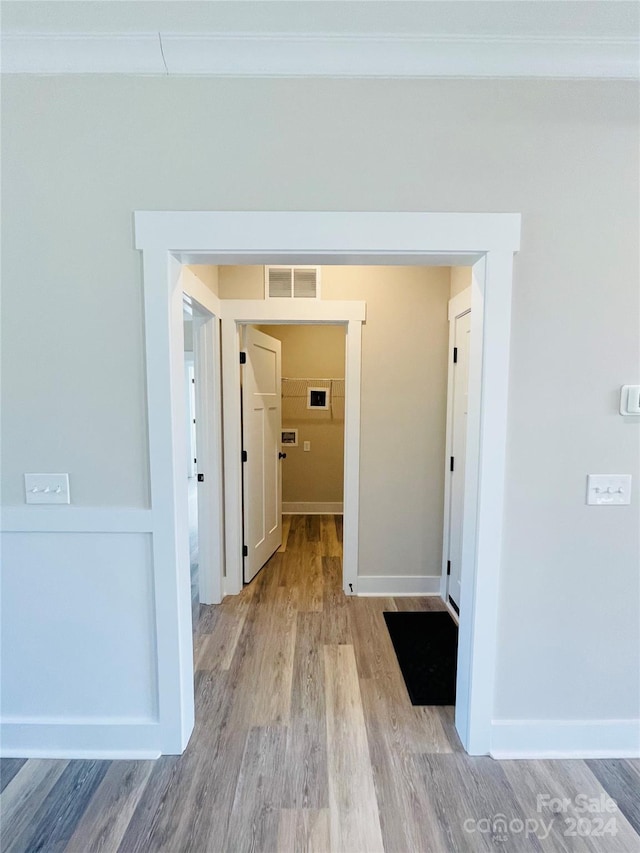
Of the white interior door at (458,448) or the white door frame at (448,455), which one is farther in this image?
the white door frame at (448,455)

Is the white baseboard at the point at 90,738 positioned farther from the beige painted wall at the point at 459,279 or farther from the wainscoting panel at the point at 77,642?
the beige painted wall at the point at 459,279

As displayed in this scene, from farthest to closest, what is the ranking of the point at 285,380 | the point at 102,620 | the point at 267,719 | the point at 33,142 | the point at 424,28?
the point at 285,380 → the point at 267,719 → the point at 102,620 → the point at 33,142 → the point at 424,28

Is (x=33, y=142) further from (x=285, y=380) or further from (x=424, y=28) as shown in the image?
Result: (x=285, y=380)

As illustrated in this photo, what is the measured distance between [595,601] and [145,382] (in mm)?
2011

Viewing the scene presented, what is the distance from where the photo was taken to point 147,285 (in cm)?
142

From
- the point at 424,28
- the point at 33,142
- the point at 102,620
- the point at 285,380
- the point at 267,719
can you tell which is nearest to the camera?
the point at 424,28

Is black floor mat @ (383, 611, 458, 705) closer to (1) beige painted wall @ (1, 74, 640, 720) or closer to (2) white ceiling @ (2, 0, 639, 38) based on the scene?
(1) beige painted wall @ (1, 74, 640, 720)

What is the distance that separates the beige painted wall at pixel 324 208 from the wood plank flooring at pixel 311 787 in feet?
2.31

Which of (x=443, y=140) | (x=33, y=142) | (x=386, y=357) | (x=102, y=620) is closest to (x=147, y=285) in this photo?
(x=33, y=142)

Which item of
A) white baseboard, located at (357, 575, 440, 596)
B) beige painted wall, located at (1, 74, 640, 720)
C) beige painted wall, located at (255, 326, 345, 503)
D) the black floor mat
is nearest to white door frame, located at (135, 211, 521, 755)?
beige painted wall, located at (1, 74, 640, 720)

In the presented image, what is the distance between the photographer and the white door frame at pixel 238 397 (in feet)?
8.72

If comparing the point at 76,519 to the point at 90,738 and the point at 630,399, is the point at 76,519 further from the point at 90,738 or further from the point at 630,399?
the point at 630,399

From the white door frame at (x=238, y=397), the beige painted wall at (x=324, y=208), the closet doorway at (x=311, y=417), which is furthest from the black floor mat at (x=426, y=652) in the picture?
the closet doorway at (x=311, y=417)

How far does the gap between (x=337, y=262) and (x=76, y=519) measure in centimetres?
146
